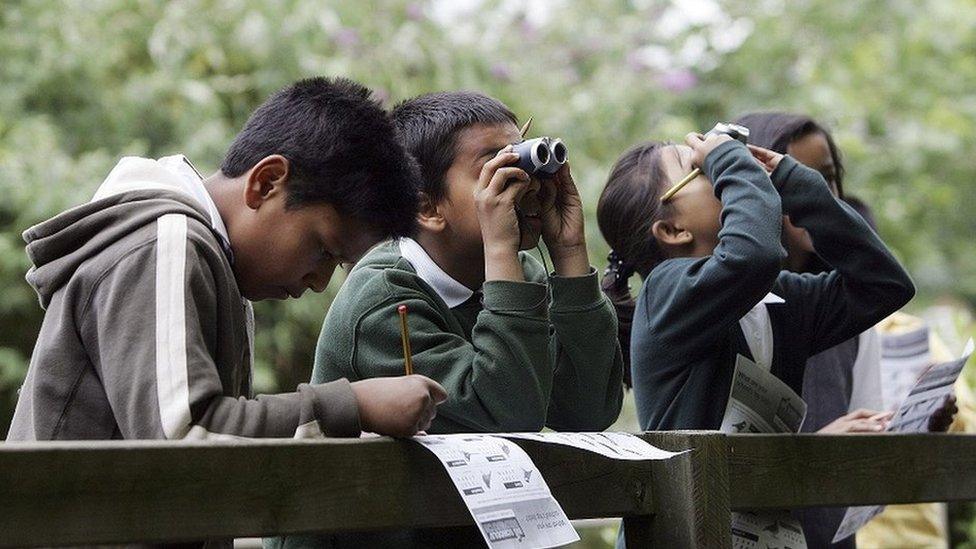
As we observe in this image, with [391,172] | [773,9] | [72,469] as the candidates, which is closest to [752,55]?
[773,9]

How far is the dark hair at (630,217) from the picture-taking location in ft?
9.52

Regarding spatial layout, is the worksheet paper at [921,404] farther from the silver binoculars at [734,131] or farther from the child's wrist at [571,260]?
the child's wrist at [571,260]

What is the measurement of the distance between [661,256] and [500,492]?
1231 mm

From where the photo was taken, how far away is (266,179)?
205 centimetres

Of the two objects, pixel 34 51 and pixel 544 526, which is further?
pixel 34 51

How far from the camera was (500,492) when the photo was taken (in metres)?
1.77

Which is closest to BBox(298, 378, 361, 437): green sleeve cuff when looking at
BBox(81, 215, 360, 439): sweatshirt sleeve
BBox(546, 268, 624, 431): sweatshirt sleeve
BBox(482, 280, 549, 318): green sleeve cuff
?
BBox(81, 215, 360, 439): sweatshirt sleeve

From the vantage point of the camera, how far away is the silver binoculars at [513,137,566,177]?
229cm

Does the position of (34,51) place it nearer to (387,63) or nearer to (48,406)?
(387,63)

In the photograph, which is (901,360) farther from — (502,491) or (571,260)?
(502,491)

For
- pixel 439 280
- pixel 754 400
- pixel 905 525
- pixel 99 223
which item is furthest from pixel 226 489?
pixel 905 525

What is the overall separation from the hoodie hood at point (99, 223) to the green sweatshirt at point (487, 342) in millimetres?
375

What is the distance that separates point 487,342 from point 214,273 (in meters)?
0.47

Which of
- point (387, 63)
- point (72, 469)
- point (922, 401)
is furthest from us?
point (387, 63)
